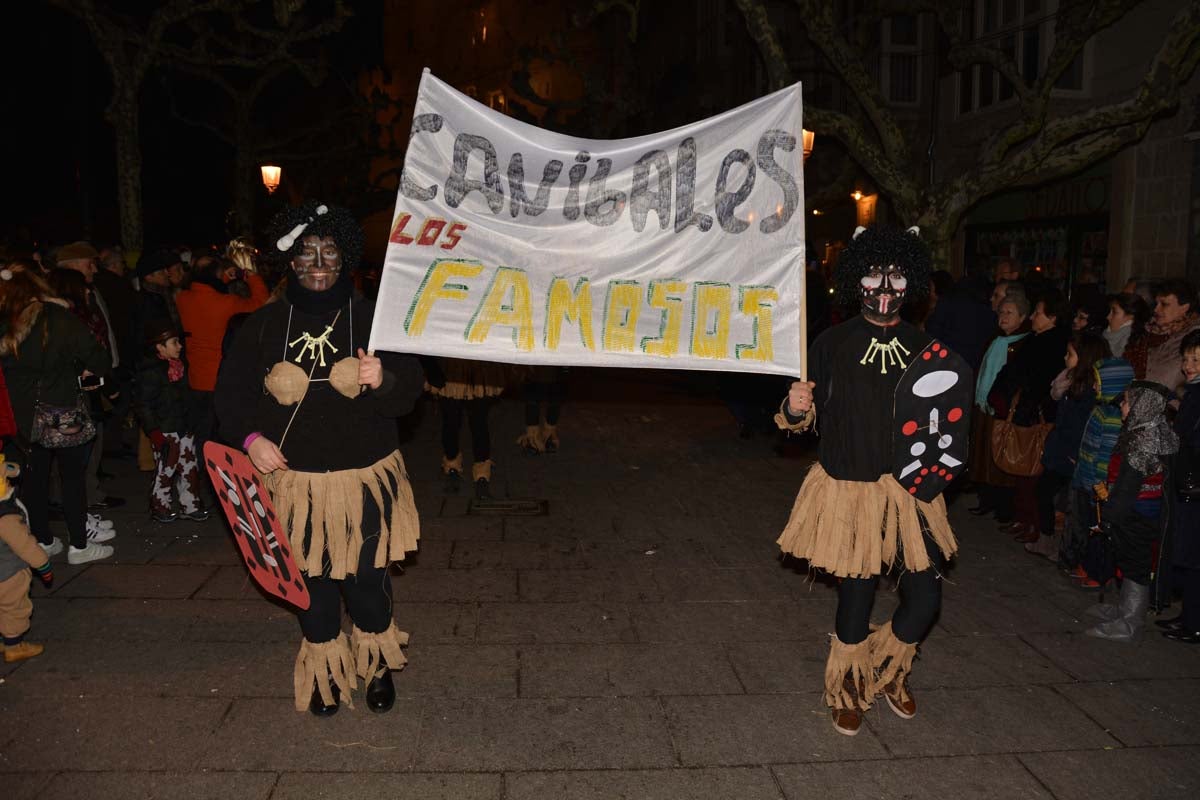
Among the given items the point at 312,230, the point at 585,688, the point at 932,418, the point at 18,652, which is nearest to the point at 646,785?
the point at 585,688

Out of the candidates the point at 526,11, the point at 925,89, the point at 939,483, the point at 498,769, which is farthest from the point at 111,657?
the point at 526,11

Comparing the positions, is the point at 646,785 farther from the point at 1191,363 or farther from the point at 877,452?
the point at 1191,363

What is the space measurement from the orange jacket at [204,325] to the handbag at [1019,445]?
547 centimetres

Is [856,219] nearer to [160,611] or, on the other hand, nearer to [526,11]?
[160,611]

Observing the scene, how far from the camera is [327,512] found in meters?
3.89

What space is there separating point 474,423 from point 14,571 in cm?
377

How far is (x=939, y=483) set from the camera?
384 centimetres

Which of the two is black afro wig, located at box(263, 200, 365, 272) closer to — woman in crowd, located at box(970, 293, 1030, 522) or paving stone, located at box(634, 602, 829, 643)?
paving stone, located at box(634, 602, 829, 643)

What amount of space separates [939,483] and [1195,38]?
729cm

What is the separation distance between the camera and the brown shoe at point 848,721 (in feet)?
13.1

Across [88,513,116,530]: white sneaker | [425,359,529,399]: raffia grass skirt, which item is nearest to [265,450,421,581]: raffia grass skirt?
[88,513,116,530]: white sneaker

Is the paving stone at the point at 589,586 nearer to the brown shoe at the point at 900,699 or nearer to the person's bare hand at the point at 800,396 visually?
the brown shoe at the point at 900,699

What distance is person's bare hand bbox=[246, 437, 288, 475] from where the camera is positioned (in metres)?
3.74

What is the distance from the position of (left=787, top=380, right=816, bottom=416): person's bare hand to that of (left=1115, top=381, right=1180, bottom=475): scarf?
7.47 ft
